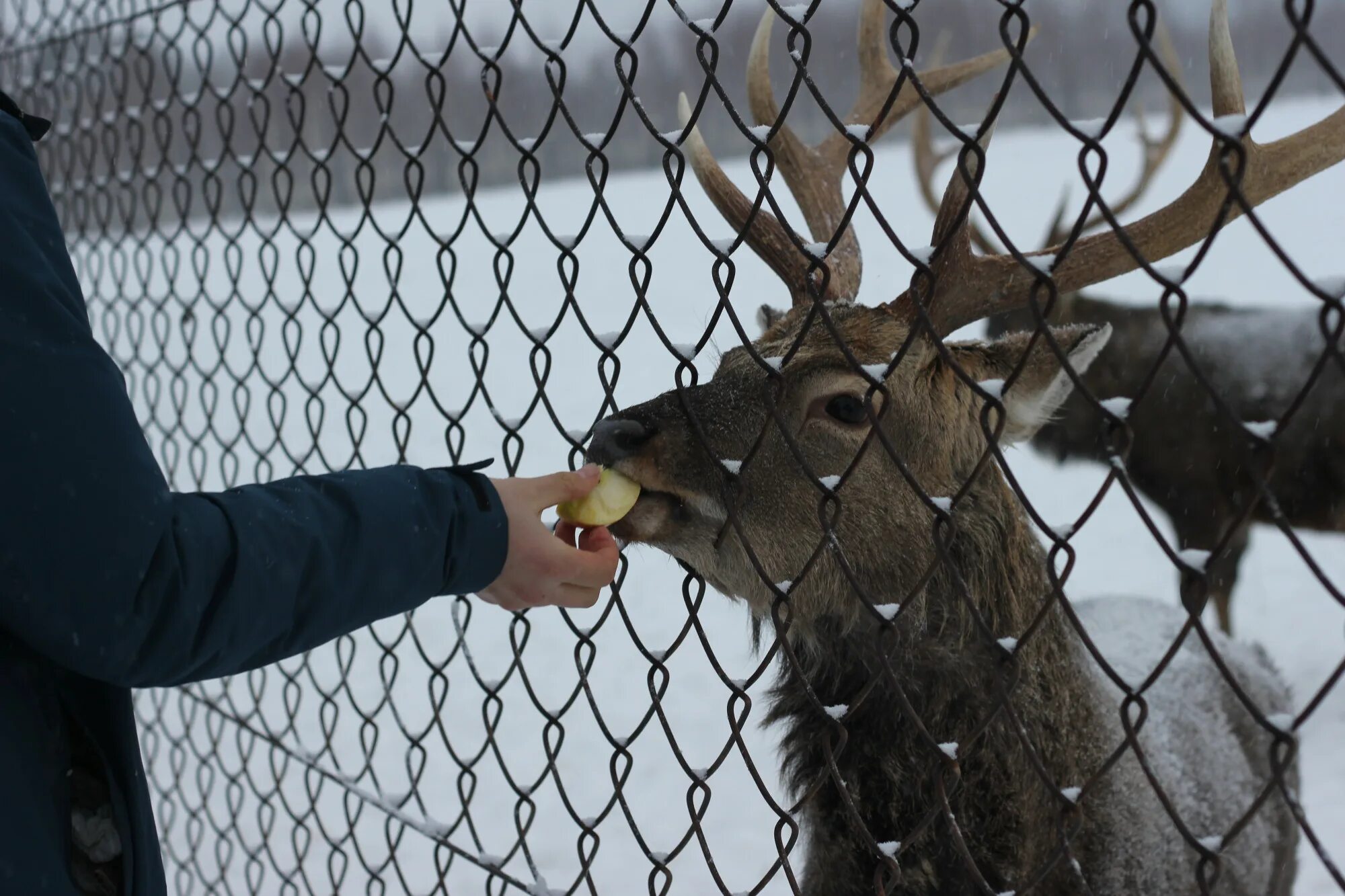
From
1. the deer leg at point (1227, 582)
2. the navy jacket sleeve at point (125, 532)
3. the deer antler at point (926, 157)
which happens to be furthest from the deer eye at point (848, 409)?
the deer leg at point (1227, 582)

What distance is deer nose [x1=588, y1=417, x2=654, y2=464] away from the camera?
85.6 inches

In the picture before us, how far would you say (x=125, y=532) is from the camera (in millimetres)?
1354

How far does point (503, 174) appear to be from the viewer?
7594mm

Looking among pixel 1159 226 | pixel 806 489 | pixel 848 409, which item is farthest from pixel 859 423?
pixel 1159 226

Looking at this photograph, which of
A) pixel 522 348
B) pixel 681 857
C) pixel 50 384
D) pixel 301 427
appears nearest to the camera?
pixel 50 384

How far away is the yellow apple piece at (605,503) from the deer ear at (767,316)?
93cm

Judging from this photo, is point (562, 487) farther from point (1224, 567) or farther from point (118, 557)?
point (1224, 567)

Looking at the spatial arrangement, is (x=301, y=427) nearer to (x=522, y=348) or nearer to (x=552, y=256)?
(x=522, y=348)

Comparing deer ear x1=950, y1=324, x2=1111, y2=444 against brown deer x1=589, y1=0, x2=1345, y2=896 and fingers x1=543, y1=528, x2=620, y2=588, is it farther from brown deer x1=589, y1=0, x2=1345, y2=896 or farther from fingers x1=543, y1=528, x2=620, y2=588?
fingers x1=543, y1=528, x2=620, y2=588

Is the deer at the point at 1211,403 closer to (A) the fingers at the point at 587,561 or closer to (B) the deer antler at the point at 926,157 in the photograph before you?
(B) the deer antler at the point at 926,157

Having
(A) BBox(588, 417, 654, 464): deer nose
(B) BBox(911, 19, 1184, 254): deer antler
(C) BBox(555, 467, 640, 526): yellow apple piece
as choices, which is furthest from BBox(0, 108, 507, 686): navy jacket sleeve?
(B) BBox(911, 19, 1184, 254): deer antler

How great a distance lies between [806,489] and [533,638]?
15.0 ft

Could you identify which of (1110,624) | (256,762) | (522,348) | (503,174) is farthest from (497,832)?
(522,348)

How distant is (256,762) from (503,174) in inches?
156
